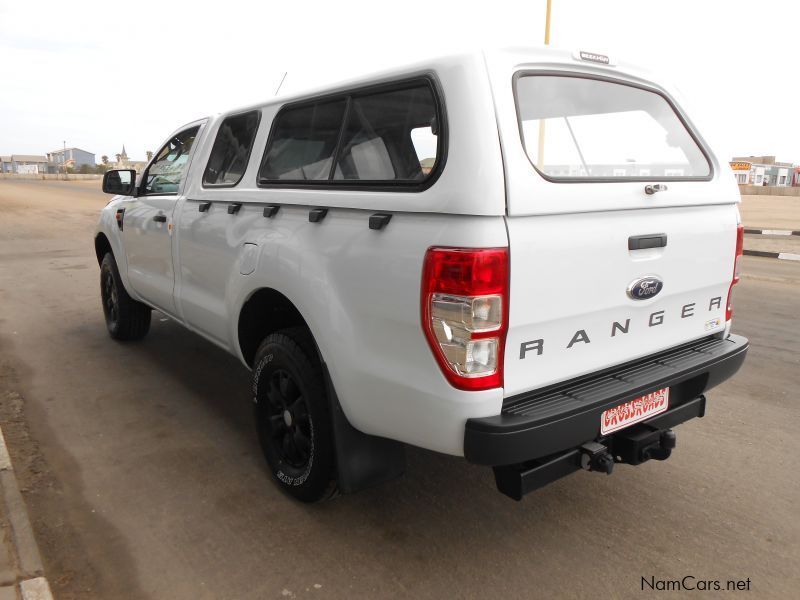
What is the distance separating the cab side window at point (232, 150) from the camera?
346cm

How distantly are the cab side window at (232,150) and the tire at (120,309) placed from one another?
2.06 m

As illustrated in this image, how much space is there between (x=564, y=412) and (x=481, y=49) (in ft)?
4.33

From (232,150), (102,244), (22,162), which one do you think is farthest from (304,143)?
(22,162)

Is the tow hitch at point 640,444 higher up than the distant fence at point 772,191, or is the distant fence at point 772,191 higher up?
the distant fence at point 772,191

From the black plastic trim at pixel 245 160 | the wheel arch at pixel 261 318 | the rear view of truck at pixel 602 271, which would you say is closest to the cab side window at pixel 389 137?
the rear view of truck at pixel 602 271

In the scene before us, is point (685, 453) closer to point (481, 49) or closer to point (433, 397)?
point (433, 397)

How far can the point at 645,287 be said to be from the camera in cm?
254

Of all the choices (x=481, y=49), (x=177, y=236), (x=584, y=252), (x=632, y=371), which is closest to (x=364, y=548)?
(x=632, y=371)

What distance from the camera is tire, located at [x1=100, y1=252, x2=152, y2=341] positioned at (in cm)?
543

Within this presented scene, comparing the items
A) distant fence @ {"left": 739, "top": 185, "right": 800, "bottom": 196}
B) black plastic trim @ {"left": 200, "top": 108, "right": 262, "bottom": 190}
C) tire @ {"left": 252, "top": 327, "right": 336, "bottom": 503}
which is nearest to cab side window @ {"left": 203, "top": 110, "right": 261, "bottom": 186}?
black plastic trim @ {"left": 200, "top": 108, "right": 262, "bottom": 190}

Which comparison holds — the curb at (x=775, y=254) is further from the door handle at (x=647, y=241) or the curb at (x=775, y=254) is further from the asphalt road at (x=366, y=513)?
the door handle at (x=647, y=241)

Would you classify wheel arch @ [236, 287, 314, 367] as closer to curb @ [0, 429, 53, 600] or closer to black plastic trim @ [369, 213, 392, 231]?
black plastic trim @ [369, 213, 392, 231]

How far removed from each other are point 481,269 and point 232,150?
2.13m

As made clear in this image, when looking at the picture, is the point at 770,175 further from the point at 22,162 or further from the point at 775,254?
the point at 22,162
